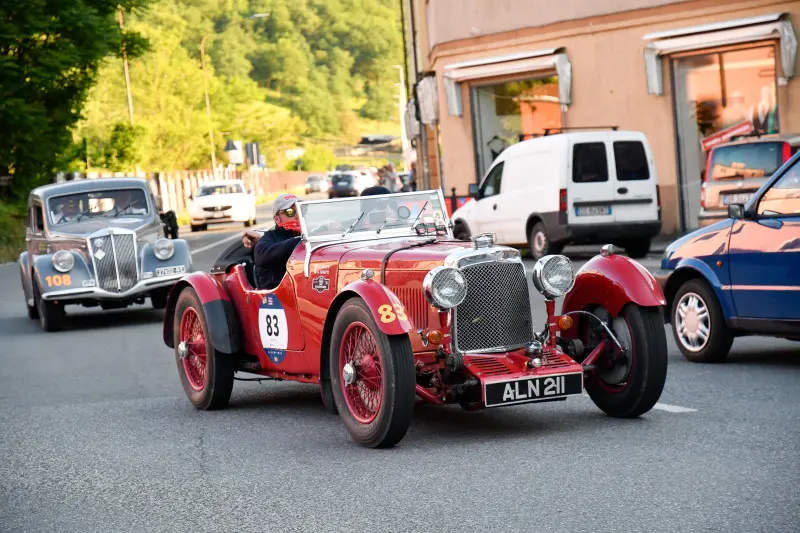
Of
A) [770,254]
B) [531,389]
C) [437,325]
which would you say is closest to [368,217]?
[437,325]

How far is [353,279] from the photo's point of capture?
8.23 meters

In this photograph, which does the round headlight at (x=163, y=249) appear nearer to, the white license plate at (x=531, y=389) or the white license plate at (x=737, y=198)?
the white license plate at (x=737, y=198)

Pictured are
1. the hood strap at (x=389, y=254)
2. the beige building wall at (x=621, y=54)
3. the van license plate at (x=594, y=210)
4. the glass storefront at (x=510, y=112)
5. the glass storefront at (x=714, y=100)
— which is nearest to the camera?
the hood strap at (x=389, y=254)

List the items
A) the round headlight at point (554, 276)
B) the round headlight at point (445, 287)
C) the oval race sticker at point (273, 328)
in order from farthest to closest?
the oval race sticker at point (273, 328)
the round headlight at point (554, 276)
the round headlight at point (445, 287)

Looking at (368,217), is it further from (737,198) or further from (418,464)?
(737,198)

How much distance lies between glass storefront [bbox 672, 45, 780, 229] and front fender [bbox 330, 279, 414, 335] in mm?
18839

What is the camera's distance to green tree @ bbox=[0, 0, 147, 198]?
114 feet

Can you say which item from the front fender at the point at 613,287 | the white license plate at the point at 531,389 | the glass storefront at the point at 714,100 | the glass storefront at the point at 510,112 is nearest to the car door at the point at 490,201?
the glass storefront at the point at 714,100

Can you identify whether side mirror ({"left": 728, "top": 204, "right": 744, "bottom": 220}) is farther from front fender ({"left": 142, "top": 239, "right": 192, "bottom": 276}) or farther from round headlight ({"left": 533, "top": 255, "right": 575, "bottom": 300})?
front fender ({"left": 142, "top": 239, "right": 192, "bottom": 276})

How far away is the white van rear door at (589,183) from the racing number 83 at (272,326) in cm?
1353

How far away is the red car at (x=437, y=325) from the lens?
24.3 feet

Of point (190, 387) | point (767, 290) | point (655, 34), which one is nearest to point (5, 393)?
point (190, 387)

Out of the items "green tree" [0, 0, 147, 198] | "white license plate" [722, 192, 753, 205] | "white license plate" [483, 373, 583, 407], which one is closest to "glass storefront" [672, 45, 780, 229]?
"white license plate" [722, 192, 753, 205]

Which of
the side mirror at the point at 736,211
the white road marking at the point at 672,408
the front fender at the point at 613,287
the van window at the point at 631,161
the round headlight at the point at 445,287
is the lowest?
the white road marking at the point at 672,408
